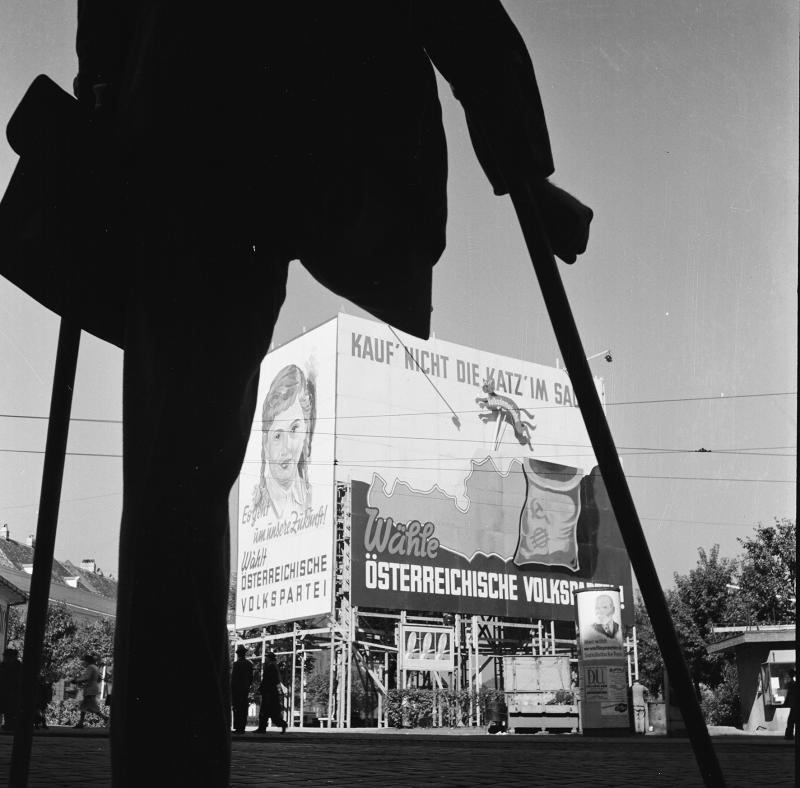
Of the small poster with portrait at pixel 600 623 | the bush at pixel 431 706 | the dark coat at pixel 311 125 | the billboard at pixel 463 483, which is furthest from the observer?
the billboard at pixel 463 483

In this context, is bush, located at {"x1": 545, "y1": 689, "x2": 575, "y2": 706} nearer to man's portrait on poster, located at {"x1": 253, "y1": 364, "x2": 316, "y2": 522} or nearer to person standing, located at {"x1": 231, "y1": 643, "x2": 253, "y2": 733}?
man's portrait on poster, located at {"x1": 253, "y1": 364, "x2": 316, "y2": 522}

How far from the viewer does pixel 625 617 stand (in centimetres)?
3133

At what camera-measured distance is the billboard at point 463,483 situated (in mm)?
25969

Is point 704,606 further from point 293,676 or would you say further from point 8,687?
point 8,687

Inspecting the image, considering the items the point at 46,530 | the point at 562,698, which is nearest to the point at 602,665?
the point at 562,698

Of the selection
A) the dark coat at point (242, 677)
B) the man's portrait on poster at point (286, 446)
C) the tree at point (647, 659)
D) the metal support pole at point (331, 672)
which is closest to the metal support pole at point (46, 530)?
the dark coat at point (242, 677)

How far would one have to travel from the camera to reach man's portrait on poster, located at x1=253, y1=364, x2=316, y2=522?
87.8 feet

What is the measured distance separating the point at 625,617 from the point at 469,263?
3070 centimetres

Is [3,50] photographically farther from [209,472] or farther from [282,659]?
[282,659]

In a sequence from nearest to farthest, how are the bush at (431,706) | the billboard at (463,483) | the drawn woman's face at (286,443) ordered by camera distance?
the bush at (431,706) < the billboard at (463,483) < the drawn woman's face at (286,443)

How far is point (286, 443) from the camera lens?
27688 mm

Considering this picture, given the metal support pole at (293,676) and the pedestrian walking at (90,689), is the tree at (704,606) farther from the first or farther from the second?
the pedestrian walking at (90,689)

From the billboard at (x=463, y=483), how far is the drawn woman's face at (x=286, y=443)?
5.75 ft

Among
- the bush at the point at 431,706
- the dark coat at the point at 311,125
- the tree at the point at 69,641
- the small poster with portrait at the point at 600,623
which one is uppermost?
the tree at the point at 69,641
